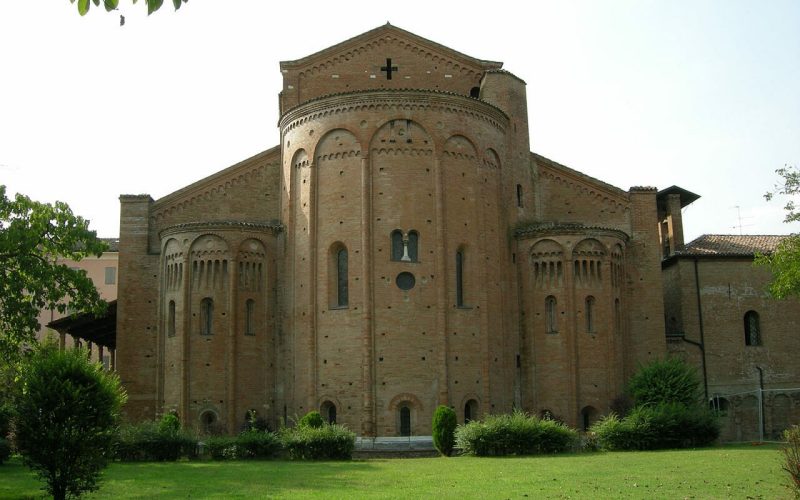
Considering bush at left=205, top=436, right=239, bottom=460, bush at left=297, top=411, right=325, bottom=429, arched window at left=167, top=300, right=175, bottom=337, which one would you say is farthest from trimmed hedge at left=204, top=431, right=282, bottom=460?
arched window at left=167, top=300, right=175, bottom=337

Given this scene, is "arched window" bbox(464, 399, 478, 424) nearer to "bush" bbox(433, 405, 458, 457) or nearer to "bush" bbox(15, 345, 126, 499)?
"bush" bbox(433, 405, 458, 457)

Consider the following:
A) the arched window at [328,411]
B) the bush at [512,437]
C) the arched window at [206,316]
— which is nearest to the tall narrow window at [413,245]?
the arched window at [328,411]

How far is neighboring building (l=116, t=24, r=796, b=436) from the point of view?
32969 mm

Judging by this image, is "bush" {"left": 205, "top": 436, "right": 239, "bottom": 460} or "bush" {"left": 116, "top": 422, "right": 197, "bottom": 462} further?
"bush" {"left": 205, "top": 436, "right": 239, "bottom": 460}

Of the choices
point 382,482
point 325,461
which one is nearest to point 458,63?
point 325,461

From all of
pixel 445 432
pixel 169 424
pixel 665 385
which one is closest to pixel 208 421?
pixel 169 424

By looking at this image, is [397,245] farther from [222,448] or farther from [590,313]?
[222,448]

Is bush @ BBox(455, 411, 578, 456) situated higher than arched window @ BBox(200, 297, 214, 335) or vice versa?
arched window @ BBox(200, 297, 214, 335)

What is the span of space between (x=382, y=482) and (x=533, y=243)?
17384mm

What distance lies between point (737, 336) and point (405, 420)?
1604 centimetres

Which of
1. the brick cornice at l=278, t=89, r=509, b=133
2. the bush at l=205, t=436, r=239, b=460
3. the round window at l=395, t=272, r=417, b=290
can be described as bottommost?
the bush at l=205, t=436, r=239, b=460

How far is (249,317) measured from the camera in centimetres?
3506

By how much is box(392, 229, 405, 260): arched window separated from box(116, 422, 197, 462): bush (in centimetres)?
971

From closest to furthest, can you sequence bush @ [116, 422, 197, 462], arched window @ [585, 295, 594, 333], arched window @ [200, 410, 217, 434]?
bush @ [116, 422, 197, 462] → arched window @ [200, 410, 217, 434] → arched window @ [585, 295, 594, 333]
